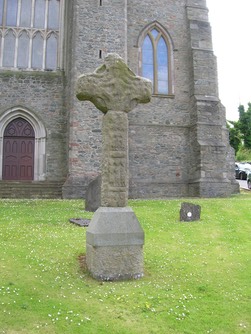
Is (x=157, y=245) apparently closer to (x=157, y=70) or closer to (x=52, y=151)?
(x=52, y=151)

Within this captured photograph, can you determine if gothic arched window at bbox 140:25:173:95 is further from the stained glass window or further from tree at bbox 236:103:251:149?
tree at bbox 236:103:251:149

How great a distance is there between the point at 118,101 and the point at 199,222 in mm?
5045

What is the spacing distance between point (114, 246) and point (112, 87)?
2.37 m

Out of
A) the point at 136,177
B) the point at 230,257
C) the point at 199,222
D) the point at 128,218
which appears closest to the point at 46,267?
the point at 128,218

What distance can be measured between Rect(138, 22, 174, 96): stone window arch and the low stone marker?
12.9m

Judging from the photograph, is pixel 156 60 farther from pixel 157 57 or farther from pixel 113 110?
pixel 113 110

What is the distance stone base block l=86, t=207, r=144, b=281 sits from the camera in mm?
4926

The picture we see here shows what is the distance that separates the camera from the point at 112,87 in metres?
5.37

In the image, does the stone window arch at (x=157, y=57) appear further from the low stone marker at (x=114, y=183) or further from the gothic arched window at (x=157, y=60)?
the low stone marker at (x=114, y=183)

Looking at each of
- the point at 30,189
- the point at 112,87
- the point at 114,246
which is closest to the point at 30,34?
the point at 30,189

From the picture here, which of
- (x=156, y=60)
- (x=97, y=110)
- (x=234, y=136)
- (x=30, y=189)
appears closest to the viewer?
(x=30, y=189)

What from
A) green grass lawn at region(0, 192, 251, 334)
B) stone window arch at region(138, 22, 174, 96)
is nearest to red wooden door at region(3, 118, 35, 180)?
stone window arch at region(138, 22, 174, 96)

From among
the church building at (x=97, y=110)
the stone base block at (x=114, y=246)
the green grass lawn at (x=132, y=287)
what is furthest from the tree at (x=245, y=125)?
the stone base block at (x=114, y=246)

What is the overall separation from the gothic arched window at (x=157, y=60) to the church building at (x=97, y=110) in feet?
0.17
